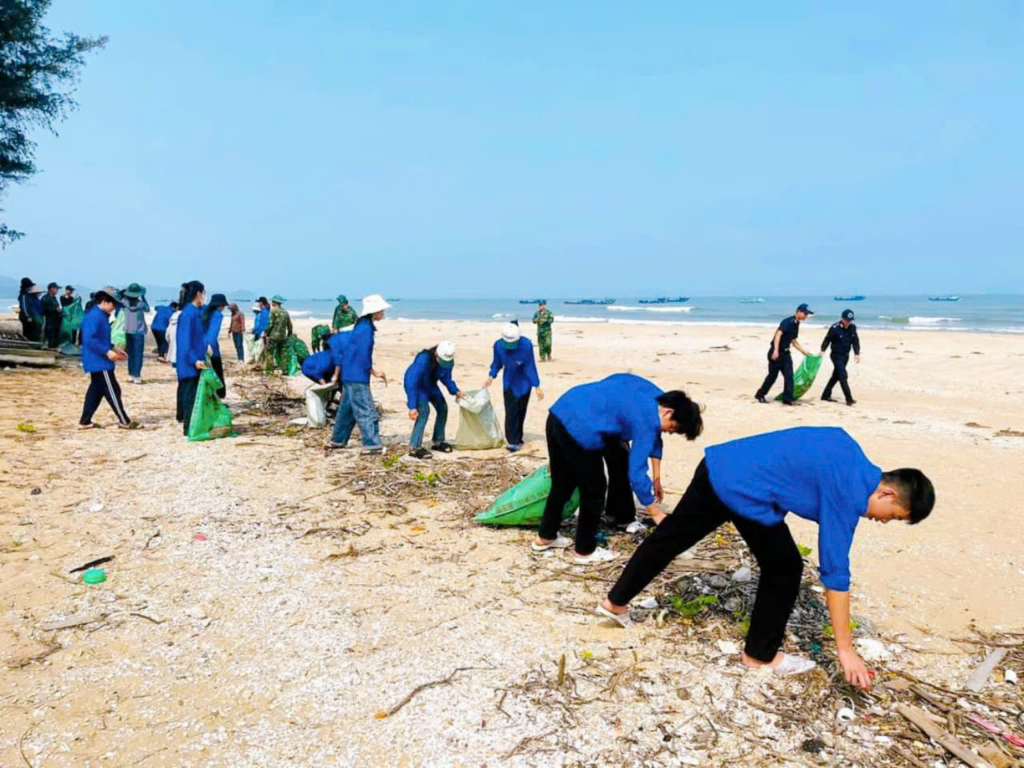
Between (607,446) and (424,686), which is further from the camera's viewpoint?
(607,446)

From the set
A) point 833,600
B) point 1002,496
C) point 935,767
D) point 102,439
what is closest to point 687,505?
point 833,600

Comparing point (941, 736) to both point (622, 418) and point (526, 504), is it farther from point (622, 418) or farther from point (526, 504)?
point (526, 504)

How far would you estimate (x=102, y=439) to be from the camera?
28.0 ft

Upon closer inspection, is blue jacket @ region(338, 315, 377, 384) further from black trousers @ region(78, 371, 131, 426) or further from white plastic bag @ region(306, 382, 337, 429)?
black trousers @ region(78, 371, 131, 426)

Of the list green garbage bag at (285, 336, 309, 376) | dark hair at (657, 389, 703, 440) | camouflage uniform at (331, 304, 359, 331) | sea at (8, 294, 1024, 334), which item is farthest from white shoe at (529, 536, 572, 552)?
sea at (8, 294, 1024, 334)

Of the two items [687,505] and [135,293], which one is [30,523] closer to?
[687,505]

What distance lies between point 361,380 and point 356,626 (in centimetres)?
418

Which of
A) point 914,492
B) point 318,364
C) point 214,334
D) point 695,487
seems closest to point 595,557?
point 695,487

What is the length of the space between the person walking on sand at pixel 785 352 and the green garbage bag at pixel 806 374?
143mm

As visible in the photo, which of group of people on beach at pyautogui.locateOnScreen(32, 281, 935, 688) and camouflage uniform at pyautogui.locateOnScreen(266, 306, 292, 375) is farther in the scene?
camouflage uniform at pyautogui.locateOnScreen(266, 306, 292, 375)

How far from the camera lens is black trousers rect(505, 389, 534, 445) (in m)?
8.44

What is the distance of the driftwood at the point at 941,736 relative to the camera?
289cm

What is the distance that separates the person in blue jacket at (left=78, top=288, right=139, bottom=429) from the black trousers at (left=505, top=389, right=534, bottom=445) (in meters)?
5.11

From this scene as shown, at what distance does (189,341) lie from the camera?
8.77 m
